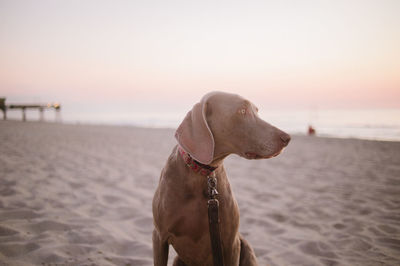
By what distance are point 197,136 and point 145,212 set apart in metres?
2.33

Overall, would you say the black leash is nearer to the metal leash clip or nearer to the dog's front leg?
the metal leash clip

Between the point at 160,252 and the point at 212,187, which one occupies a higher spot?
the point at 212,187

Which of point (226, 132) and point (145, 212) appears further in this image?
point (145, 212)

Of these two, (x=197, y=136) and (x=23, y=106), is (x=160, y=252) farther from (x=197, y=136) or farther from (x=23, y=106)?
(x=23, y=106)

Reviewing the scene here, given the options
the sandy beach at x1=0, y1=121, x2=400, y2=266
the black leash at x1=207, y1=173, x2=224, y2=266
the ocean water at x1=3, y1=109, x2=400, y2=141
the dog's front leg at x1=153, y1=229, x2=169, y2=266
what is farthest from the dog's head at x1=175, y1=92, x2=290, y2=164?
the ocean water at x1=3, y1=109, x2=400, y2=141

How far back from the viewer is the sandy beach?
249 centimetres

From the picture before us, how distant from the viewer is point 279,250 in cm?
270

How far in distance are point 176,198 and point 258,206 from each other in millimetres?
2605

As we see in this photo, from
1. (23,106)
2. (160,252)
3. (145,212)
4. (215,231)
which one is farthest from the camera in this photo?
(23,106)

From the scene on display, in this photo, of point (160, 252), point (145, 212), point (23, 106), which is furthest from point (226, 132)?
point (23, 106)

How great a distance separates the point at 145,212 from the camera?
3.52 meters

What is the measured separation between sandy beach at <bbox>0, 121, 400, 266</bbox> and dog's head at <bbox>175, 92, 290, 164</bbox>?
1456 millimetres

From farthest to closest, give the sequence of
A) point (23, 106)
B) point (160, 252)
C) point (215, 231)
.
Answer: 1. point (23, 106)
2. point (160, 252)
3. point (215, 231)

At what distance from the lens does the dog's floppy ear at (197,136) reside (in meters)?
1.59
